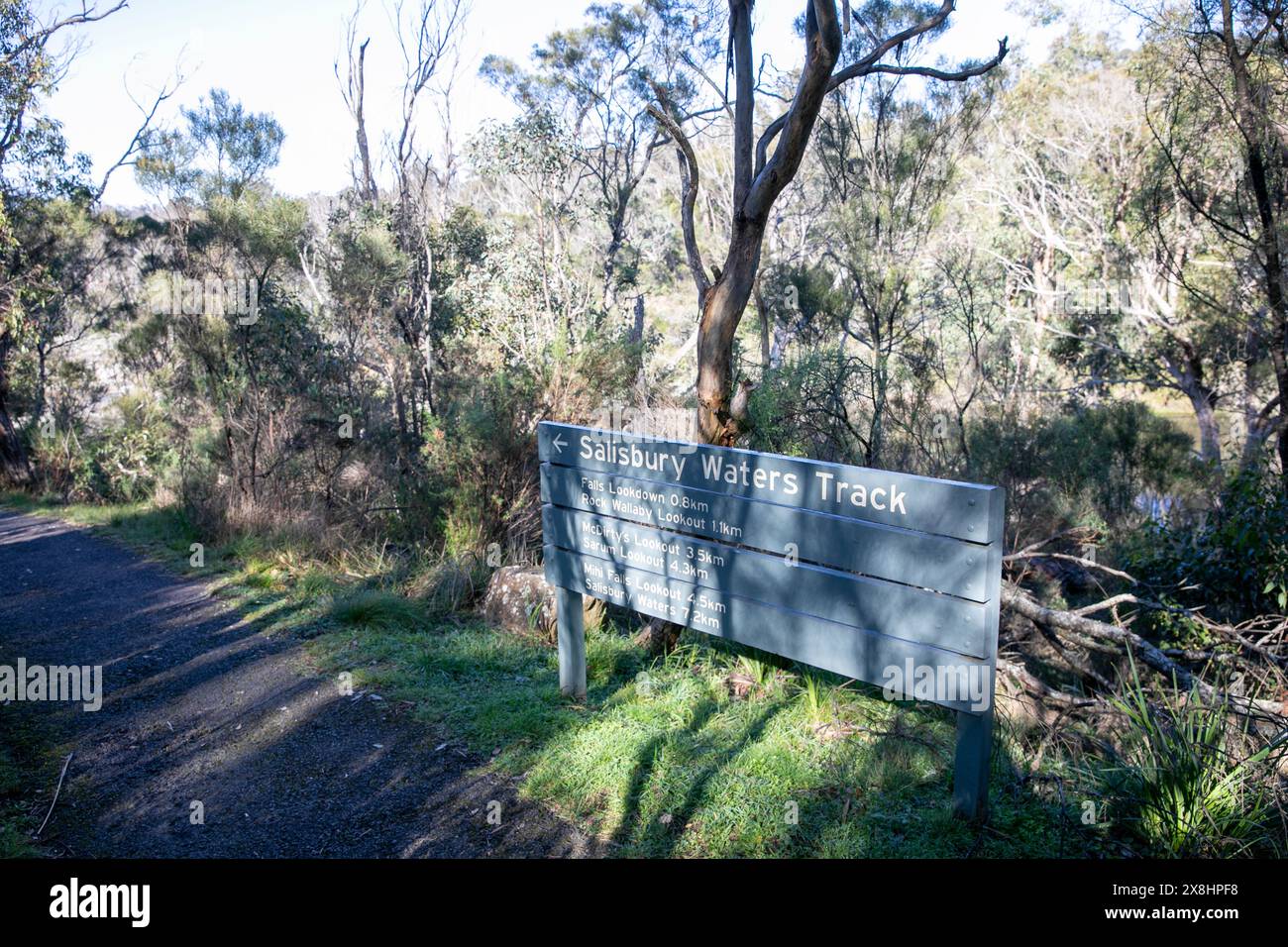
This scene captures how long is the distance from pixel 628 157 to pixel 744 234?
1728cm

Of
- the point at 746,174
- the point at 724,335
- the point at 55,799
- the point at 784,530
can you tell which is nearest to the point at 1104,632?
the point at 784,530

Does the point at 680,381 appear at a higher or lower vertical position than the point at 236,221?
lower

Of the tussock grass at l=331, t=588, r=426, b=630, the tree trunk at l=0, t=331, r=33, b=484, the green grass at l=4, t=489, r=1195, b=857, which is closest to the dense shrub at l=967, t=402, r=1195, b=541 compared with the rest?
the green grass at l=4, t=489, r=1195, b=857

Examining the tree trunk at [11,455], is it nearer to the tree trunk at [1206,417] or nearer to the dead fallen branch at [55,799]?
the dead fallen branch at [55,799]

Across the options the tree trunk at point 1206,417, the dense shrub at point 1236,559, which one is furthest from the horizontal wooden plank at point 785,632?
the tree trunk at point 1206,417

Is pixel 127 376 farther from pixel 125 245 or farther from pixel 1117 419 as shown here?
pixel 1117 419

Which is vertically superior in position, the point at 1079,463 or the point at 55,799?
the point at 1079,463

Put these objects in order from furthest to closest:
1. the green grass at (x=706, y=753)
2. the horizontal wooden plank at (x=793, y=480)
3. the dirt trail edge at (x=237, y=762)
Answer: the dirt trail edge at (x=237, y=762) → the green grass at (x=706, y=753) → the horizontal wooden plank at (x=793, y=480)

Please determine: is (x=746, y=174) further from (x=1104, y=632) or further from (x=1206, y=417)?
(x=1206, y=417)

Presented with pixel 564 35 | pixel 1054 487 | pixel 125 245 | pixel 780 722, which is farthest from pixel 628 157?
pixel 780 722

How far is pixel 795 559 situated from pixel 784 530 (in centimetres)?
13

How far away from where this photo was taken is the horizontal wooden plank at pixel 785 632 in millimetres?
3463

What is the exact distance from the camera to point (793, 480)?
13.1 ft
